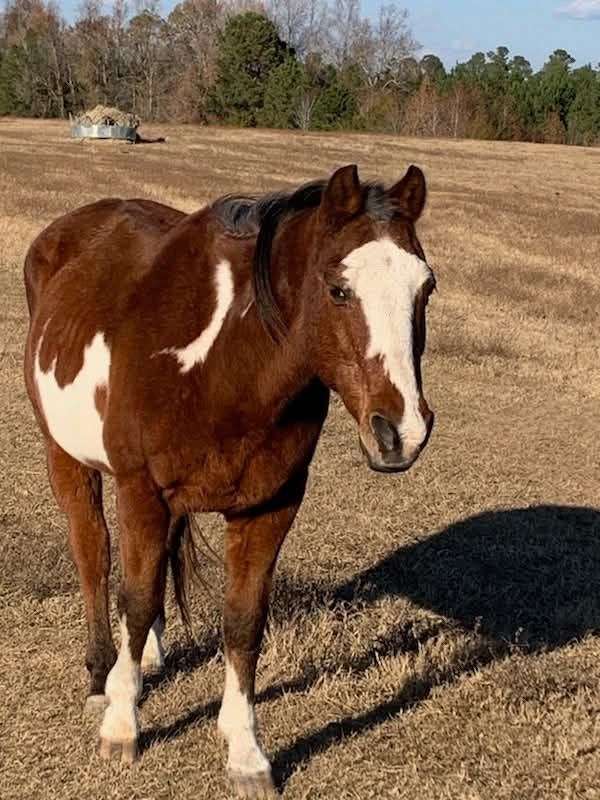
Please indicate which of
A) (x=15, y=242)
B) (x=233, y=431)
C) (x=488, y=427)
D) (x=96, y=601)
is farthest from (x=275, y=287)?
(x=15, y=242)

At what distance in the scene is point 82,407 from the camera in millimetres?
3512

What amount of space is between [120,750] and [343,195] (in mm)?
1998

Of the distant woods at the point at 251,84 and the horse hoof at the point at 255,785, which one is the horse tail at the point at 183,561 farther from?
the distant woods at the point at 251,84

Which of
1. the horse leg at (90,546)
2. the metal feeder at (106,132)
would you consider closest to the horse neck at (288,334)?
the horse leg at (90,546)

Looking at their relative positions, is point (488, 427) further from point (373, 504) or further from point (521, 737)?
point (521, 737)

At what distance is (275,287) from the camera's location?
2930 millimetres

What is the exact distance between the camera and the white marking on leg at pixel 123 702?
3.45m

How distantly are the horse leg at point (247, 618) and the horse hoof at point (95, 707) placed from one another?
1.74 ft

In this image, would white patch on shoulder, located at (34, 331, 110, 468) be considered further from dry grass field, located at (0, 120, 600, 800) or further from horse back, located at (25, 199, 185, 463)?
dry grass field, located at (0, 120, 600, 800)

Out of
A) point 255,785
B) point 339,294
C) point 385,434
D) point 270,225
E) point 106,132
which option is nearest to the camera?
point 385,434

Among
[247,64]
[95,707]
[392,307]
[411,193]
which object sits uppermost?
[411,193]

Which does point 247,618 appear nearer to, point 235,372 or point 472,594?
point 235,372

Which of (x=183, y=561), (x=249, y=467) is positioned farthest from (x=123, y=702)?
(x=249, y=467)

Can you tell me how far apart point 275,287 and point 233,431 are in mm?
451
